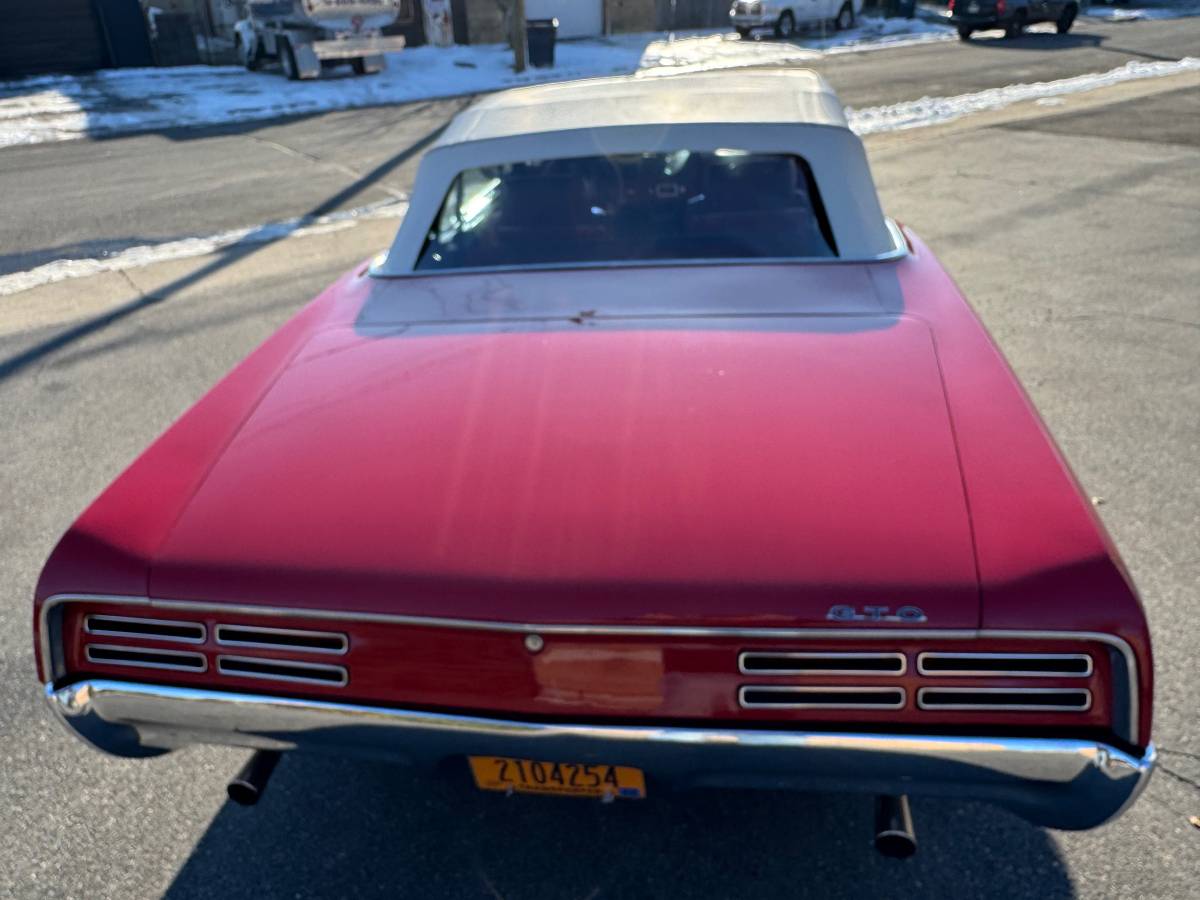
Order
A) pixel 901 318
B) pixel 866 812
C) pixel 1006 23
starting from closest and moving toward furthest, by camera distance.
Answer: pixel 866 812, pixel 901 318, pixel 1006 23

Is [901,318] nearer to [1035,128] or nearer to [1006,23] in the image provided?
[1035,128]

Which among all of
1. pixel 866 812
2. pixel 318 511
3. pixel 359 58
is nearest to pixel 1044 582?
pixel 866 812

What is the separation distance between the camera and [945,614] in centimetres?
182

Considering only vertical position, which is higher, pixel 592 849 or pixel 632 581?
pixel 632 581

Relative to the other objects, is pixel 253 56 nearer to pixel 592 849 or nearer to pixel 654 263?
pixel 654 263

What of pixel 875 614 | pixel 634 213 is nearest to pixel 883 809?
pixel 875 614

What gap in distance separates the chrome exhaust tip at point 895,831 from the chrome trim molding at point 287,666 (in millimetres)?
1168

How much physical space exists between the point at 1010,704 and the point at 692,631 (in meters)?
0.62

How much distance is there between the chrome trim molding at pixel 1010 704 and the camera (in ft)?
6.12

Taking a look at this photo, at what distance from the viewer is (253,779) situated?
2.32 metres

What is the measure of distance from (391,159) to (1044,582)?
11.8 meters

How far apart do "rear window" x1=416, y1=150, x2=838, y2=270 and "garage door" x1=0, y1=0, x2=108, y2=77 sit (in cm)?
2441

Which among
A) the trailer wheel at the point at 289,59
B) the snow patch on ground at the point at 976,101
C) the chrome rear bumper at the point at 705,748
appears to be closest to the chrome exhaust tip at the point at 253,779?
the chrome rear bumper at the point at 705,748

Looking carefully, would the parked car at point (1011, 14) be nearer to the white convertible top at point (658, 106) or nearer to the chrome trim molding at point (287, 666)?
the white convertible top at point (658, 106)
